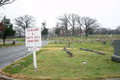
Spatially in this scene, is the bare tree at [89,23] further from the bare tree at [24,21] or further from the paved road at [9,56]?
the paved road at [9,56]

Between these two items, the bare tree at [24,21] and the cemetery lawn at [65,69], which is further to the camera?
the bare tree at [24,21]

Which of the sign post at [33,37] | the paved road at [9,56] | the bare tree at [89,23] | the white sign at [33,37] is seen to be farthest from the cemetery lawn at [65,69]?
the bare tree at [89,23]

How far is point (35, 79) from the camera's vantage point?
194 inches

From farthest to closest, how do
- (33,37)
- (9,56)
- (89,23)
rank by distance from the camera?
(89,23)
(9,56)
(33,37)

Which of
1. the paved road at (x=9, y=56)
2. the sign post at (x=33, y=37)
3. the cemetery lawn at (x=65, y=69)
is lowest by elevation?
the paved road at (x=9, y=56)

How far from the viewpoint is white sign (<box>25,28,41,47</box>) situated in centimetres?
638

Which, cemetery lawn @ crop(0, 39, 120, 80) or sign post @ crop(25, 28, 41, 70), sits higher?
sign post @ crop(25, 28, 41, 70)

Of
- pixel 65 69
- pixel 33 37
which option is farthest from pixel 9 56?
pixel 65 69

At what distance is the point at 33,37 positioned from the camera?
20.9 ft

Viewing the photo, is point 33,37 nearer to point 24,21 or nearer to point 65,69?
point 65,69

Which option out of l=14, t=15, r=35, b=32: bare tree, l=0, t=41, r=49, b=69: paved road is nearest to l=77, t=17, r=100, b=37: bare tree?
l=14, t=15, r=35, b=32: bare tree

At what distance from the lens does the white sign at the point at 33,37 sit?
6.38m

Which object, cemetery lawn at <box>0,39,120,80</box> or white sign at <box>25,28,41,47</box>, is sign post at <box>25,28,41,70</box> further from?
cemetery lawn at <box>0,39,120,80</box>

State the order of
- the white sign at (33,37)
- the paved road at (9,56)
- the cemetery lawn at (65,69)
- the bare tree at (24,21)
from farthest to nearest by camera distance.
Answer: the bare tree at (24,21), the paved road at (9,56), the white sign at (33,37), the cemetery lawn at (65,69)
